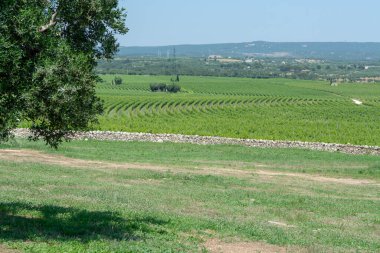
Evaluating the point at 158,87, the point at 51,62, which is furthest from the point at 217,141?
the point at 158,87

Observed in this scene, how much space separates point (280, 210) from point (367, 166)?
19.9 metres

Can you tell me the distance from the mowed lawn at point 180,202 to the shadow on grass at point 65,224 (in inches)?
1.0

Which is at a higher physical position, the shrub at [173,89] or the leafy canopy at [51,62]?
the leafy canopy at [51,62]

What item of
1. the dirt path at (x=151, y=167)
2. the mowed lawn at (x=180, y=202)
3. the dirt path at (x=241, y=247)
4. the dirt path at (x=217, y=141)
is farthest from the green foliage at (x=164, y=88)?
the dirt path at (x=241, y=247)

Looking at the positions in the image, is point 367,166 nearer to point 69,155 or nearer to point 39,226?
point 69,155

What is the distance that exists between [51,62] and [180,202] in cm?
952

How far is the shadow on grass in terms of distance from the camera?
13.2 m

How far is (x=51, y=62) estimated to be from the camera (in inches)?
476

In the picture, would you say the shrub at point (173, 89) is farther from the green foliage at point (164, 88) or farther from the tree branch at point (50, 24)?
the tree branch at point (50, 24)

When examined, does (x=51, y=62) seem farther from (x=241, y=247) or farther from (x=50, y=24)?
(x=241, y=247)

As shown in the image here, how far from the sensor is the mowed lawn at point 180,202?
45.0 feet

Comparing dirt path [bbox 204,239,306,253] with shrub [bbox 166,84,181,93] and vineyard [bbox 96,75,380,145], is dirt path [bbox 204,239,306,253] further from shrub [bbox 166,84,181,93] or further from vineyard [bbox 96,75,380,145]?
shrub [bbox 166,84,181,93]

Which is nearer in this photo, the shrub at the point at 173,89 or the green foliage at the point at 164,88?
the shrub at the point at 173,89

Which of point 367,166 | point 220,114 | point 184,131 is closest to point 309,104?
point 220,114
